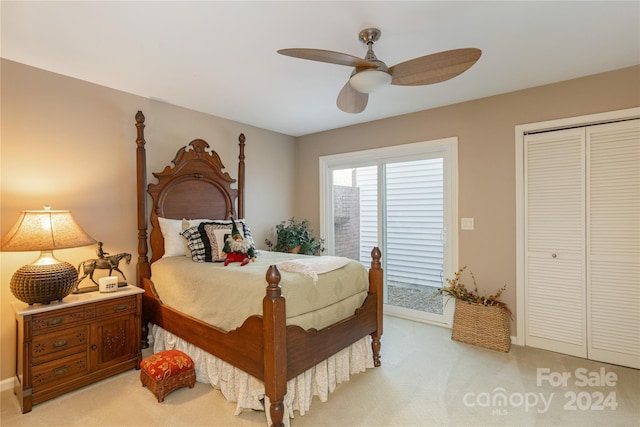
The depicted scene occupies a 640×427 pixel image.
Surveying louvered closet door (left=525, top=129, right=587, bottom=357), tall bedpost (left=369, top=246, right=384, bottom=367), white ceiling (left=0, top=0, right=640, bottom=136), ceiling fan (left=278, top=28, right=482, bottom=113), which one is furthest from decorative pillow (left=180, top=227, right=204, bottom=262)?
louvered closet door (left=525, top=129, right=587, bottom=357)

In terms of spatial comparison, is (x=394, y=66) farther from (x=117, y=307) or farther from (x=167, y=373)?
(x=117, y=307)

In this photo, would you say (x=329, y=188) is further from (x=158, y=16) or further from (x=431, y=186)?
(x=158, y=16)

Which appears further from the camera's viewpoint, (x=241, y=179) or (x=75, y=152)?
(x=241, y=179)

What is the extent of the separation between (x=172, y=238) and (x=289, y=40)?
2121 millimetres

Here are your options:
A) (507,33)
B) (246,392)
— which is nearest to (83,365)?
(246,392)

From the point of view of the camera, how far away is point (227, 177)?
3.82 meters

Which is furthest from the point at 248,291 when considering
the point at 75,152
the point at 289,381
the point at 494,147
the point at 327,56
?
the point at 494,147

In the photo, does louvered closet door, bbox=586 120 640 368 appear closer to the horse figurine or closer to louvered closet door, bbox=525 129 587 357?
louvered closet door, bbox=525 129 587 357

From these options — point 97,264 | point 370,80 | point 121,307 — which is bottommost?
point 121,307

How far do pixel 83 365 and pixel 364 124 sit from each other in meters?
3.82

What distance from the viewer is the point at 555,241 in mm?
2939

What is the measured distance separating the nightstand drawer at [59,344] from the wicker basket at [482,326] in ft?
10.9

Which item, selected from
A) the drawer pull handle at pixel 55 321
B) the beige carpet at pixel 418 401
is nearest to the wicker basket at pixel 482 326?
the beige carpet at pixel 418 401

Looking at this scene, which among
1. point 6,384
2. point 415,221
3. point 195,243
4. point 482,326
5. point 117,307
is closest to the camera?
point 6,384
